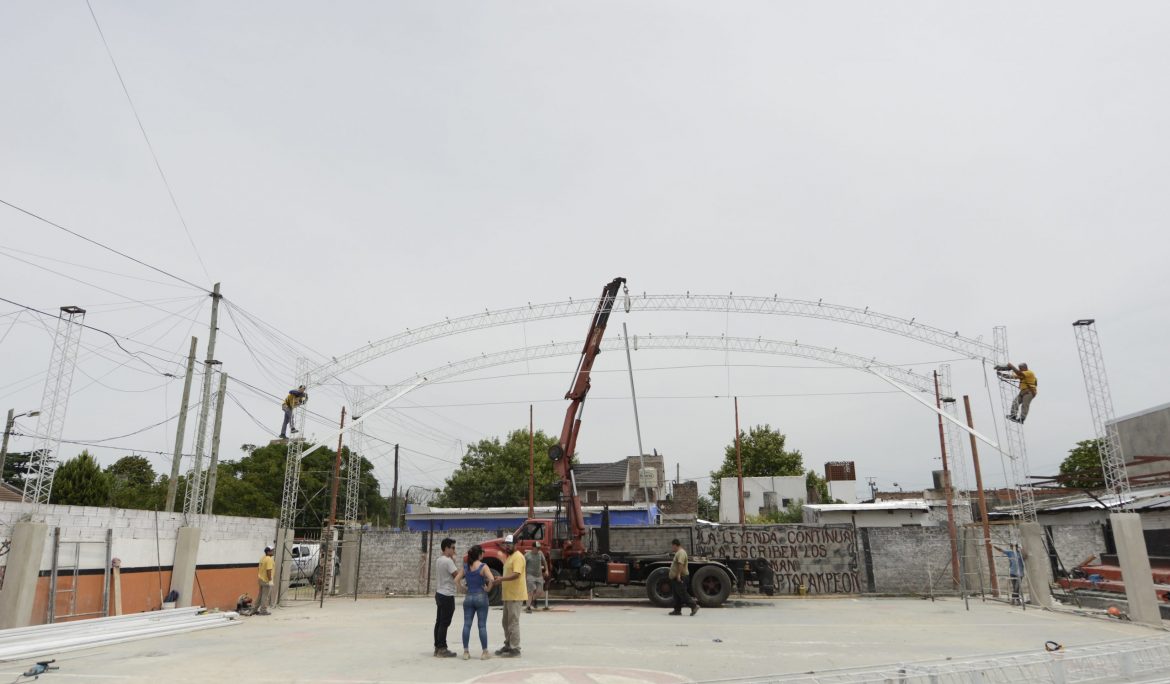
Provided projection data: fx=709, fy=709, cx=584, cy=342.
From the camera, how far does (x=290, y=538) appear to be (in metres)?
20.6

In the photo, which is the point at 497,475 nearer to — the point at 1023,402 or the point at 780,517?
the point at 780,517

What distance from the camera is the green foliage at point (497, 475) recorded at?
55875 millimetres

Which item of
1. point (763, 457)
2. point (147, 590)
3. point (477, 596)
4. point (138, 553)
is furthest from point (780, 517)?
point (477, 596)

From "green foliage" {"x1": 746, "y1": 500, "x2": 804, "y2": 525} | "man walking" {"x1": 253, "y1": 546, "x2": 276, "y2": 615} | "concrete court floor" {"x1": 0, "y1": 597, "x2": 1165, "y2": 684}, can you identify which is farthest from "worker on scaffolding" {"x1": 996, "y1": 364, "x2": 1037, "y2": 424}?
"green foliage" {"x1": 746, "y1": 500, "x2": 804, "y2": 525}

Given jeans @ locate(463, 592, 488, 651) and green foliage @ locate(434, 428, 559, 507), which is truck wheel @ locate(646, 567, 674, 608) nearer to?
jeans @ locate(463, 592, 488, 651)

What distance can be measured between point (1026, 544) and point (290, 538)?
65.8 ft

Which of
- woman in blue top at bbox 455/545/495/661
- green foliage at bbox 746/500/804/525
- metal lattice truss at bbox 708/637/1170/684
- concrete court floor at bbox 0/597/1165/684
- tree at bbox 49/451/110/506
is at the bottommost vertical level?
concrete court floor at bbox 0/597/1165/684

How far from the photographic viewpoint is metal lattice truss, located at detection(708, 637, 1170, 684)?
21.0 feet

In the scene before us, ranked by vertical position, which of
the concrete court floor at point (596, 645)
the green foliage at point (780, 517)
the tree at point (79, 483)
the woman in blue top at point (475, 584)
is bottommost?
the concrete court floor at point (596, 645)

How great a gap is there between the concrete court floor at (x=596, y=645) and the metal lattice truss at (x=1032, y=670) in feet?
7.12

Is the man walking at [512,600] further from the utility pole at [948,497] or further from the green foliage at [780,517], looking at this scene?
the green foliage at [780,517]

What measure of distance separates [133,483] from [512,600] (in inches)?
2442

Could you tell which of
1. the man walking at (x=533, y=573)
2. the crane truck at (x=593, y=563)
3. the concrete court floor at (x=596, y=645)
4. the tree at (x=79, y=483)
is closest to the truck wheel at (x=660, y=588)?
the crane truck at (x=593, y=563)

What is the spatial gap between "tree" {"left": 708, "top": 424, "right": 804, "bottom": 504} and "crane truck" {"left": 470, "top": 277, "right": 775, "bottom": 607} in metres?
39.4
